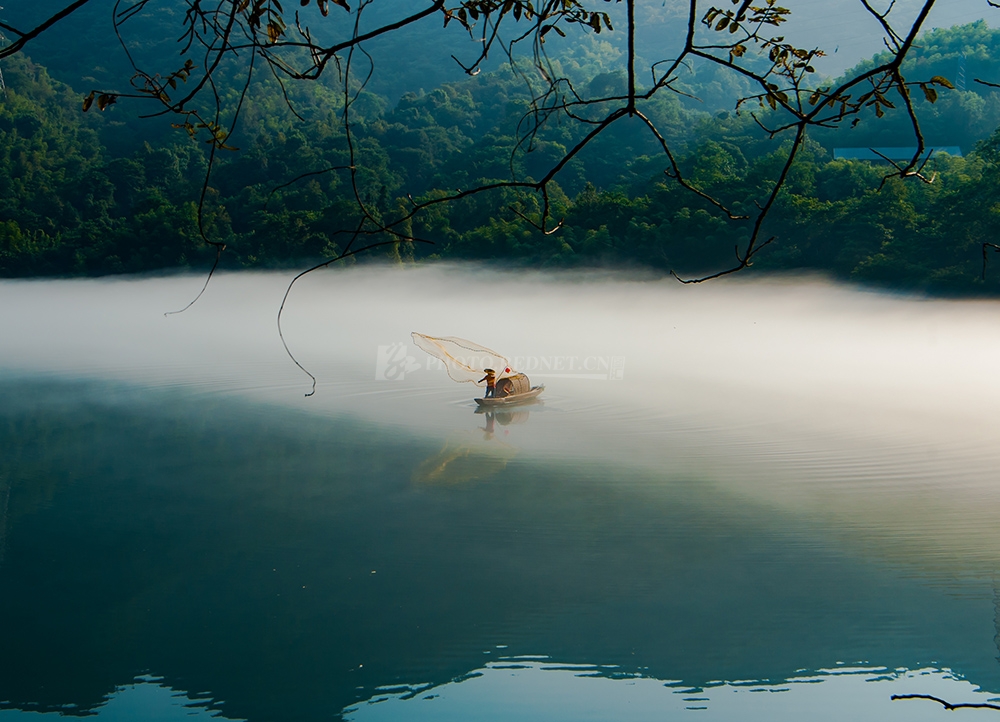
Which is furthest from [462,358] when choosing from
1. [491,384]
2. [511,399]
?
[511,399]

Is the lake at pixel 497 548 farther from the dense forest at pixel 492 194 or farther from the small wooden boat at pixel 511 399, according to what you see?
the dense forest at pixel 492 194

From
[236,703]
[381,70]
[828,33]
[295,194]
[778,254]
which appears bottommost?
[236,703]

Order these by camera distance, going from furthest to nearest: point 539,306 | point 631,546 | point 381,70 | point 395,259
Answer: point 381,70
point 395,259
point 539,306
point 631,546

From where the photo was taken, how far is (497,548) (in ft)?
21.3

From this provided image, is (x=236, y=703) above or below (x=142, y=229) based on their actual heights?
below

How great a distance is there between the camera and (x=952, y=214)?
2277cm

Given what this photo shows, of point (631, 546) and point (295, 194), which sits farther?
point (295, 194)

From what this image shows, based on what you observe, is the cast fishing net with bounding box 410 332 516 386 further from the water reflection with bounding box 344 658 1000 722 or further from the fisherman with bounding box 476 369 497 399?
the water reflection with bounding box 344 658 1000 722

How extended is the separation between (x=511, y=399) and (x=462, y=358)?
3780 mm

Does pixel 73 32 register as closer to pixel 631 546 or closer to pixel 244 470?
pixel 244 470

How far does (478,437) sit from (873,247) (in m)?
19.2

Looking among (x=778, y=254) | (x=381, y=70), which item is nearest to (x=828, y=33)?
(x=381, y=70)

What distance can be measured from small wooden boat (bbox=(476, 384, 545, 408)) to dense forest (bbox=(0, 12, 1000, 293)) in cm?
1267

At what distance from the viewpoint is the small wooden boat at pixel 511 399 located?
11.4 m
